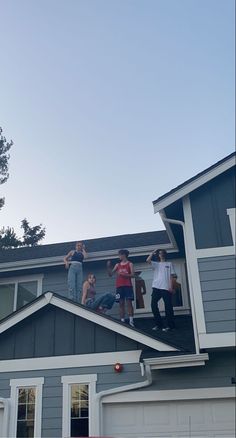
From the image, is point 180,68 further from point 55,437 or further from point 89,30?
point 55,437

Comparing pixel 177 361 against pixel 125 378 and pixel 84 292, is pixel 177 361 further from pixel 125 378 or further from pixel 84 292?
pixel 84 292

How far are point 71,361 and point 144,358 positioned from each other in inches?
55.7

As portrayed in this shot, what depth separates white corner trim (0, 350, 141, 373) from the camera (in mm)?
7883

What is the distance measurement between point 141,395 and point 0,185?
1998 cm

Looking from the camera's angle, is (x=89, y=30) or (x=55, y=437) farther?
(x=89, y=30)

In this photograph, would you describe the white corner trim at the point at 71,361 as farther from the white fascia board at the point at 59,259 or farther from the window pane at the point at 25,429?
the white fascia board at the point at 59,259

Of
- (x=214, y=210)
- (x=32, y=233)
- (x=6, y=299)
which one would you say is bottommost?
(x=6, y=299)

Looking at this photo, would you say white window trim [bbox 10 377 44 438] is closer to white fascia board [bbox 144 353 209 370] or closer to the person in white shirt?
white fascia board [bbox 144 353 209 370]

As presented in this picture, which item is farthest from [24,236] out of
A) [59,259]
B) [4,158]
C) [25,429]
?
[25,429]

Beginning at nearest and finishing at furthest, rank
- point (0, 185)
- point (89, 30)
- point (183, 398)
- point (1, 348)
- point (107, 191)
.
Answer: point (183, 398), point (1, 348), point (89, 30), point (107, 191), point (0, 185)

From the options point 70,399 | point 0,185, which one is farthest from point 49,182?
point 0,185

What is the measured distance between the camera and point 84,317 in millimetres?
8234

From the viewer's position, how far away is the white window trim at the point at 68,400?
7.54 meters

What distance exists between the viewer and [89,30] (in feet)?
37.6
